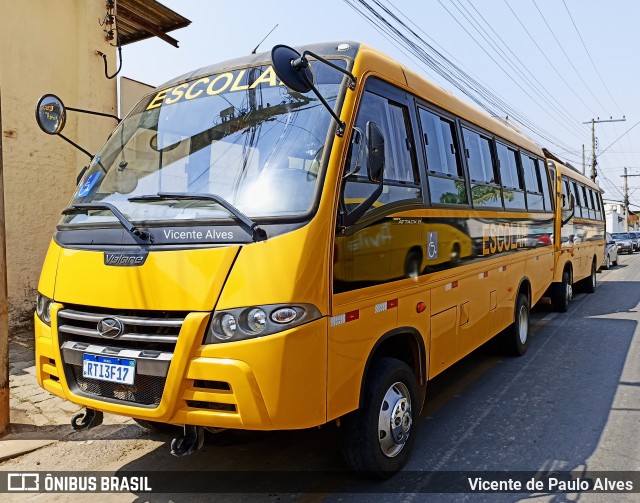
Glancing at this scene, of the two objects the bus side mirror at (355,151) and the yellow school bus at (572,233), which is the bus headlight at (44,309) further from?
the yellow school bus at (572,233)

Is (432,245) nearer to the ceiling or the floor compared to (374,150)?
nearer to the floor

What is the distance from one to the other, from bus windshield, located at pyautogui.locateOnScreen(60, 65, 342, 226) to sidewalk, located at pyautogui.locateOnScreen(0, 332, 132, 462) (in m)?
2.07

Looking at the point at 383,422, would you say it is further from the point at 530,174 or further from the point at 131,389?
the point at 530,174

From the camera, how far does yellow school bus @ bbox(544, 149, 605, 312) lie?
998 cm

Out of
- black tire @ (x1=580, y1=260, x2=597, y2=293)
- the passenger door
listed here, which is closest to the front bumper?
the passenger door

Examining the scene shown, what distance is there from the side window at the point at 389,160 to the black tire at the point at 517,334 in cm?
363

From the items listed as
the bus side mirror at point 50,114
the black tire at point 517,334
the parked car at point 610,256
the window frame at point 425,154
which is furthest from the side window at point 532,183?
the parked car at point 610,256

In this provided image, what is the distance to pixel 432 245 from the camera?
4.41 metres

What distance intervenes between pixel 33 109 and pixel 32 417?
480 cm

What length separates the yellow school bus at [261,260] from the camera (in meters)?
2.86

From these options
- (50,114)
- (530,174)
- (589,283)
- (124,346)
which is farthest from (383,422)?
(589,283)

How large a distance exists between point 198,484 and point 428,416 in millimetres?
2238

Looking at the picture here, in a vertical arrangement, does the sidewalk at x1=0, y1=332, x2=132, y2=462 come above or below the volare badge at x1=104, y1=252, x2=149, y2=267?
below

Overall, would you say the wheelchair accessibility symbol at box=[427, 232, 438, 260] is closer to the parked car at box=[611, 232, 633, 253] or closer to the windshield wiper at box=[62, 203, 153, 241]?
the windshield wiper at box=[62, 203, 153, 241]
